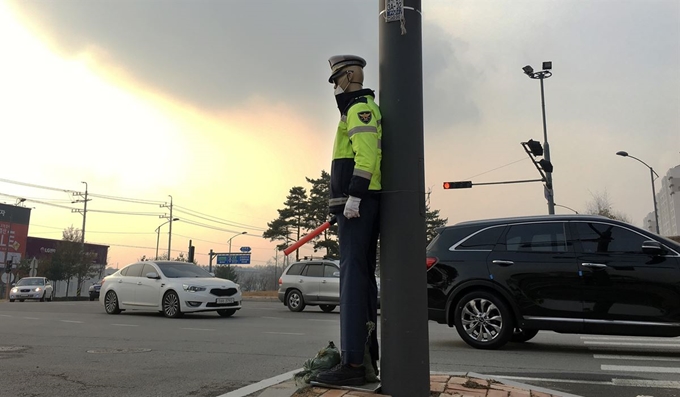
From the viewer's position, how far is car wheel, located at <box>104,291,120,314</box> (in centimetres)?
1503

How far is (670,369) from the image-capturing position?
567 cm

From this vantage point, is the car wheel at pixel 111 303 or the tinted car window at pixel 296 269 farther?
the tinted car window at pixel 296 269

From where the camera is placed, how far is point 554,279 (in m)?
7.18

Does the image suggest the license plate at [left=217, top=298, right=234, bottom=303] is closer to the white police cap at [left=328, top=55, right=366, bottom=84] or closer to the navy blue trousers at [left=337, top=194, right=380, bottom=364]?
the navy blue trousers at [left=337, top=194, right=380, bottom=364]

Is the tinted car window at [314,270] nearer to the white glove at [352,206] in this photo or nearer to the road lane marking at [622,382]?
the road lane marking at [622,382]

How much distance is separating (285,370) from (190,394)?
1.39m

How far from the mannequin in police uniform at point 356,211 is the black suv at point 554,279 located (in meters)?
4.01

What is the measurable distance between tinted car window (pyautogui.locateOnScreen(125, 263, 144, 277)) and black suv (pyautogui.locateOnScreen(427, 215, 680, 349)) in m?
9.78

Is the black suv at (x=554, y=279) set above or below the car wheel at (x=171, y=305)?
above

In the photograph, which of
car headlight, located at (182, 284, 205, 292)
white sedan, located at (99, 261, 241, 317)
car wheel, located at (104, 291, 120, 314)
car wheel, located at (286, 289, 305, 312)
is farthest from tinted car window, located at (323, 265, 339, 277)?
car wheel, located at (104, 291, 120, 314)

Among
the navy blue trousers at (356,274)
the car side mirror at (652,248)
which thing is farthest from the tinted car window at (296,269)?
the navy blue trousers at (356,274)

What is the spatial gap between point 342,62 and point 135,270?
42.4 feet

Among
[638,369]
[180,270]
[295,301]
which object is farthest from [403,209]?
[295,301]

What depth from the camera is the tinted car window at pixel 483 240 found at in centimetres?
779
